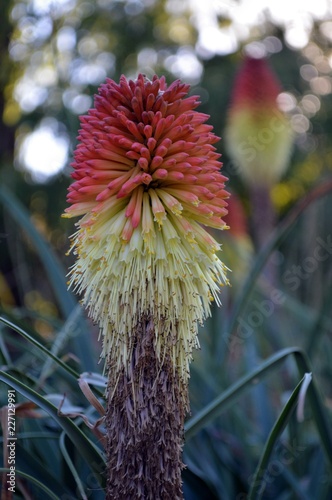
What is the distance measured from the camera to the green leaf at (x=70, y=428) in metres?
1.51

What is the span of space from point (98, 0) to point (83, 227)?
808 centimetres

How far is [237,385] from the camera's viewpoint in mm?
1733

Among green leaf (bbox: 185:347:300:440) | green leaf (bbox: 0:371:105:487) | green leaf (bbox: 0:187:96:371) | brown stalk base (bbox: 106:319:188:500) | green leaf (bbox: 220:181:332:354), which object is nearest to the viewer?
brown stalk base (bbox: 106:319:188:500)

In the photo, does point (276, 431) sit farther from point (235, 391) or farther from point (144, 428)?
point (144, 428)

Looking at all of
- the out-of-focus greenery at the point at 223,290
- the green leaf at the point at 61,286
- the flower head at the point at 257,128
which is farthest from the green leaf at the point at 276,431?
the flower head at the point at 257,128

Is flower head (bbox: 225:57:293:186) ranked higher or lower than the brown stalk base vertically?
higher

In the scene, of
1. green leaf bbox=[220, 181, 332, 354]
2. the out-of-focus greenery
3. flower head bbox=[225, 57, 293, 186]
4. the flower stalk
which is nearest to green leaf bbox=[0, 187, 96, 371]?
the out-of-focus greenery

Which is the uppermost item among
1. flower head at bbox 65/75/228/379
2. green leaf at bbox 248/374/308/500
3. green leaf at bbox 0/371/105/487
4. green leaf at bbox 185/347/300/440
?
flower head at bbox 65/75/228/379

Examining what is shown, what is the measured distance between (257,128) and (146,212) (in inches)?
115

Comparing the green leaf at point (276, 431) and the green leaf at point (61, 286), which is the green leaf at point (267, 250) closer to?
the green leaf at point (61, 286)

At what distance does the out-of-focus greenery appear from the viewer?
6.41ft

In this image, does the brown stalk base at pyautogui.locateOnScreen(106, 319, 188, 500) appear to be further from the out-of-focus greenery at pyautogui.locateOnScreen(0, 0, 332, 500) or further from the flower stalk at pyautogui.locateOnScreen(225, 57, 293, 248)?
the flower stalk at pyautogui.locateOnScreen(225, 57, 293, 248)

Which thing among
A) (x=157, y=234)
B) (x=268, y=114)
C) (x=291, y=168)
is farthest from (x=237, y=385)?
(x=291, y=168)

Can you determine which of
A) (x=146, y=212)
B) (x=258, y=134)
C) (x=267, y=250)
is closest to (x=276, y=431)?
(x=146, y=212)
